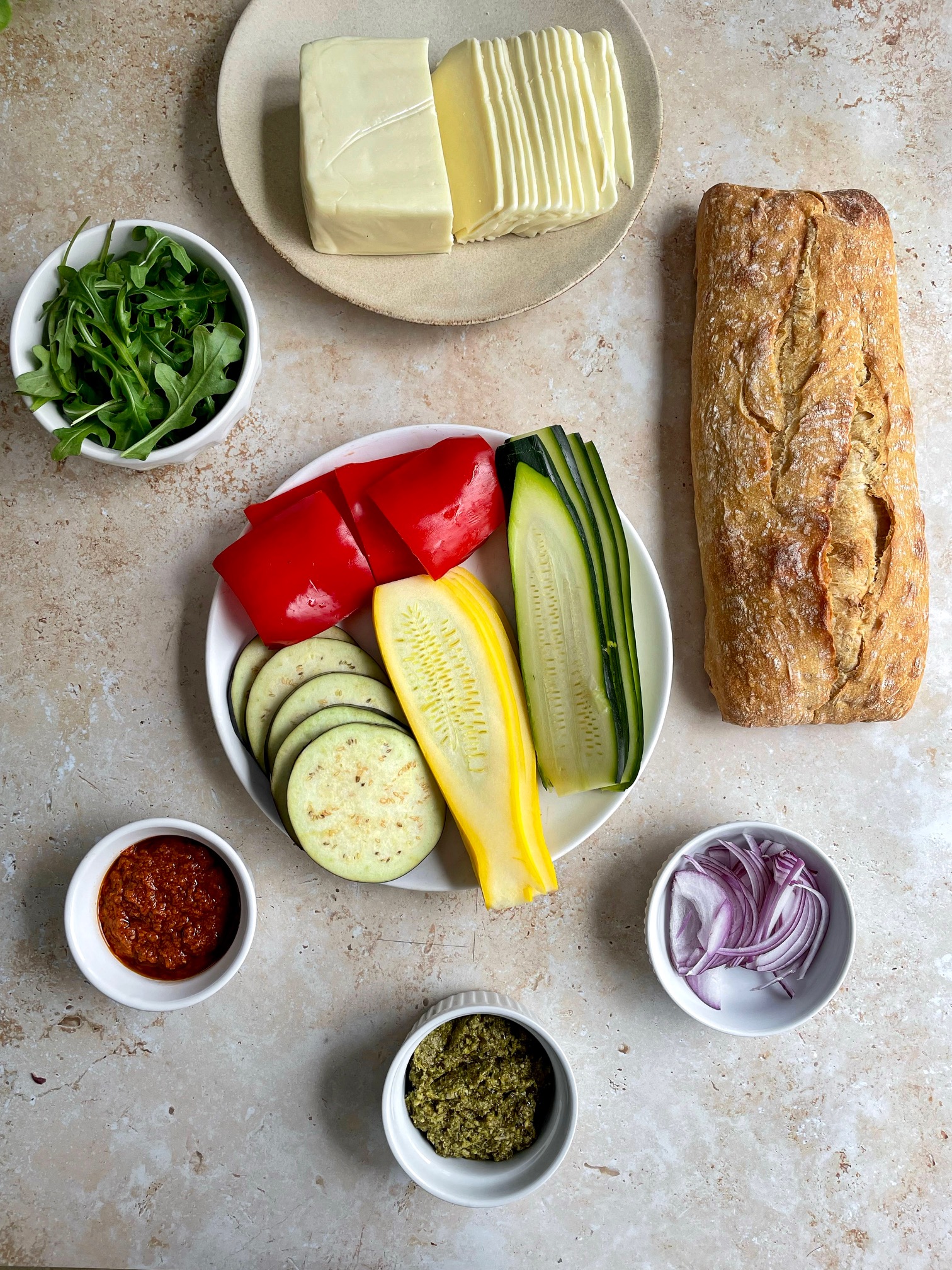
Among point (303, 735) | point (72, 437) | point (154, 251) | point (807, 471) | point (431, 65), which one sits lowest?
point (303, 735)

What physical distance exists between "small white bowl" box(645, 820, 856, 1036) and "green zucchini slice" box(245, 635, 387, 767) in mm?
887

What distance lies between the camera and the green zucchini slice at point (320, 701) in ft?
6.10

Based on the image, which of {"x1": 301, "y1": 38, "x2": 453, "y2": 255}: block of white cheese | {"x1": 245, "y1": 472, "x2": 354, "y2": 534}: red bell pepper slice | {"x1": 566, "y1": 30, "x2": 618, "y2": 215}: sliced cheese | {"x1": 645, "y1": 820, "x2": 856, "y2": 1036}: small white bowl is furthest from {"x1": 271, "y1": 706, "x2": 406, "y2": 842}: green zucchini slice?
{"x1": 566, "y1": 30, "x2": 618, "y2": 215}: sliced cheese

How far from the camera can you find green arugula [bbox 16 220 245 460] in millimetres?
1813

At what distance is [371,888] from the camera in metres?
2.14

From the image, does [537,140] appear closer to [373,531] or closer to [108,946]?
[373,531]

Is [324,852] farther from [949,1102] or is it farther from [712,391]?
[949,1102]

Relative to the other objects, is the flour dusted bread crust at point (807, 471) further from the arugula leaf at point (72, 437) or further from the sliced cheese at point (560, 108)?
the arugula leaf at point (72, 437)

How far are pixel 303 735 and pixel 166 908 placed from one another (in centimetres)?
50

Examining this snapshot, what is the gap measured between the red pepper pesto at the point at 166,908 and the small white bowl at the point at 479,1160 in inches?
19.7

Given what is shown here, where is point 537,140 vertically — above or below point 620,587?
above

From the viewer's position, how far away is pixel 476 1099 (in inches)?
76.4

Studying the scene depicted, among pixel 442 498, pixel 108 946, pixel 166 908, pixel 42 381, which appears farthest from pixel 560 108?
pixel 108 946

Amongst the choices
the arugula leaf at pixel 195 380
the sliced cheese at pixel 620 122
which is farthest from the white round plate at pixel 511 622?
the sliced cheese at pixel 620 122
